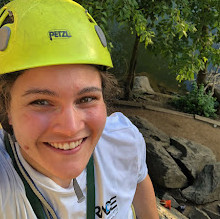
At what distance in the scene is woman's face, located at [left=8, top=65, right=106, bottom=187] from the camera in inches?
37.8

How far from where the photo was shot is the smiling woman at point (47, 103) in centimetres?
97

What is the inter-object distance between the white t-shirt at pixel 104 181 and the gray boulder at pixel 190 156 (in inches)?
136

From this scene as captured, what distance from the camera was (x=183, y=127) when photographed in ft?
22.5

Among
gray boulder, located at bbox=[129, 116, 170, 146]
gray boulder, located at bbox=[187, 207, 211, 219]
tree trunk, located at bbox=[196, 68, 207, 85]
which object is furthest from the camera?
tree trunk, located at bbox=[196, 68, 207, 85]

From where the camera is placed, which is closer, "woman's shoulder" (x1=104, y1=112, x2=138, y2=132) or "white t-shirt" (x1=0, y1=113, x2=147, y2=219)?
"white t-shirt" (x1=0, y1=113, x2=147, y2=219)

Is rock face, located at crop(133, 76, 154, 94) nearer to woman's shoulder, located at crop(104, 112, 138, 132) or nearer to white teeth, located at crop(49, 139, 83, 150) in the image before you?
woman's shoulder, located at crop(104, 112, 138, 132)

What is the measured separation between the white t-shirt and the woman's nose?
0.83ft

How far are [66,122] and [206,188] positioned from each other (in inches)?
158

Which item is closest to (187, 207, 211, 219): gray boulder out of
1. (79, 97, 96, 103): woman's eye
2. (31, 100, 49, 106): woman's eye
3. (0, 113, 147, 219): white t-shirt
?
(0, 113, 147, 219): white t-shirt

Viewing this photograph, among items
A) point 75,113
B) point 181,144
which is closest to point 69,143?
point 75,113

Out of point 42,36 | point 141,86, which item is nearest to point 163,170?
point 42,36

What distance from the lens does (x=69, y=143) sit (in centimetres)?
102

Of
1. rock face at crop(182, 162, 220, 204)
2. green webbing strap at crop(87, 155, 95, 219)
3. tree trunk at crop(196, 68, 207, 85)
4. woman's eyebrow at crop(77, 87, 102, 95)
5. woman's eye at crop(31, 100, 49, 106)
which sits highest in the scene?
woman's eyebrow at crop(77, 87, 102, 95)

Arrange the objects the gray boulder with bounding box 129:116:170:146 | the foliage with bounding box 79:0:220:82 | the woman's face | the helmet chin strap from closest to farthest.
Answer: the woman's face, the helmet chin strap, the foliage with bounding box 79:0:220:82, the gray boulder with bounding box 129:116:170:146
